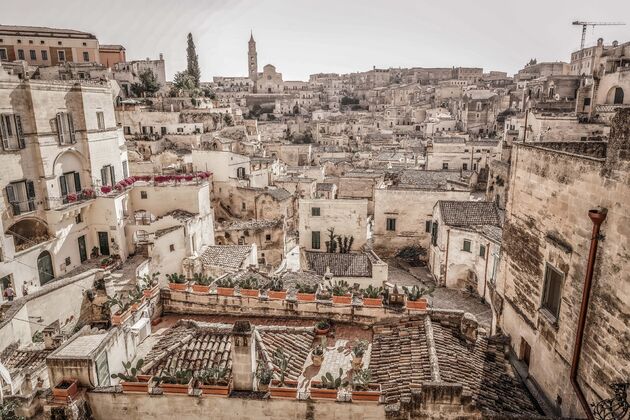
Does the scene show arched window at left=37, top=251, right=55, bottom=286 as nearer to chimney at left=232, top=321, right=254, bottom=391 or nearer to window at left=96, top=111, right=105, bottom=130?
window at left=96, top=111, right=105, bottom=130

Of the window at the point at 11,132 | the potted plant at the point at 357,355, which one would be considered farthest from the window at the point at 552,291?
the window at the point at 11,132

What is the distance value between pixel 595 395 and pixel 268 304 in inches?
347

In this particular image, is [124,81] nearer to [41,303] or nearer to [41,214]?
[41,214]

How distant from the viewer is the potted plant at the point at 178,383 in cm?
905

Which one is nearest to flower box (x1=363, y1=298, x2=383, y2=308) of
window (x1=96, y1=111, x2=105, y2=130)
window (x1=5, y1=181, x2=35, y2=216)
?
window (x1=5, y1=181, x2=35, y2=216)

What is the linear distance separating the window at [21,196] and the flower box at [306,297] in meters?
19.6

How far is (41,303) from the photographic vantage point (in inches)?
765

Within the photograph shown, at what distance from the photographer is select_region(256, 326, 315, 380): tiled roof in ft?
36.4

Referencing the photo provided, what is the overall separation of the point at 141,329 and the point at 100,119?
2134 cm

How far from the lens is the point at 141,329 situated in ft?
41.2

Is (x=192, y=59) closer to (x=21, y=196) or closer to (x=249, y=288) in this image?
(x=21, y=196)

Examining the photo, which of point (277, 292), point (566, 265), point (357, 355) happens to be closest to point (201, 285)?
point (277, 292)

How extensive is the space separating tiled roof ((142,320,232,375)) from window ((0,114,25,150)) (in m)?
18.6

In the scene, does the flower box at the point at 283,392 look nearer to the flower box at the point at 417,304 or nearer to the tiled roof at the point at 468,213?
the flower box at the point at 417,304
